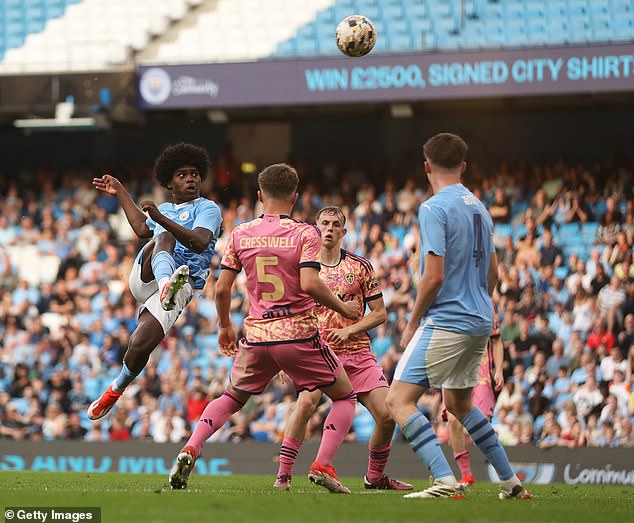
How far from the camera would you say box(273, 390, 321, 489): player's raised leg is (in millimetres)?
9414

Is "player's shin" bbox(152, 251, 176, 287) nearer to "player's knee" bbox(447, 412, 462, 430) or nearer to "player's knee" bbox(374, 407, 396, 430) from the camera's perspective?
"player's knee" bbox(374, 407, 396, 430)

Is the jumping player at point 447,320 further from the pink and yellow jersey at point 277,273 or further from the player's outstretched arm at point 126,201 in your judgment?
the player's outstretched arm at point 126,201

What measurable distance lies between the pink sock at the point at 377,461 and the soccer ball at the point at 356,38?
18.9ft

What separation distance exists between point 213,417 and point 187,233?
173 centimetres

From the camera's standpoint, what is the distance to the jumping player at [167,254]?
9305 mm

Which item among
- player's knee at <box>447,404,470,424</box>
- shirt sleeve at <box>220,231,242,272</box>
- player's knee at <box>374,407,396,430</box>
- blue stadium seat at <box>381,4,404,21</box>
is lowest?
player's knee at <box>374,407,396,430</box>

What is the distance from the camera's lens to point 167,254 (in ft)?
31.7

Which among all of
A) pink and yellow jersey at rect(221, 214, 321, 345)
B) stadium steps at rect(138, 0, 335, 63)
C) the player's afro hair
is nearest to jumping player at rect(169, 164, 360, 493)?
pink and yellow jersey at rect(221, 214, 321, 345)

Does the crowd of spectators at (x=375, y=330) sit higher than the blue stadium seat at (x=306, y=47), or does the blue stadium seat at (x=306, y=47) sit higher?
the blue stadium seat at (x=306, y=47)

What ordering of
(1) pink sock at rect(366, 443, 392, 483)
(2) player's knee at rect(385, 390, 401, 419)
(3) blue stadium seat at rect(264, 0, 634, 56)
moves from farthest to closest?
(3) blue stadium seat at rect(264, 0, 634, 56) → (1) pink sock at rect(366, 443, 392, 483) → (2) player's knee at rect(385, 390, 401, 419)

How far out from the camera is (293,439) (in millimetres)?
9492

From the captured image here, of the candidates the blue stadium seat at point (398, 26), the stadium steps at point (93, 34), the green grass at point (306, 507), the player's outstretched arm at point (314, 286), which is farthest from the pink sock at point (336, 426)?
the stadium steps at point (93, 34)

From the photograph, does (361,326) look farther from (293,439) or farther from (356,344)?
(293,439)

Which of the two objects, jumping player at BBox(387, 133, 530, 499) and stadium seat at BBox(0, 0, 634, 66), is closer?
jumping player at BBox(387, 133, 530, 499)
